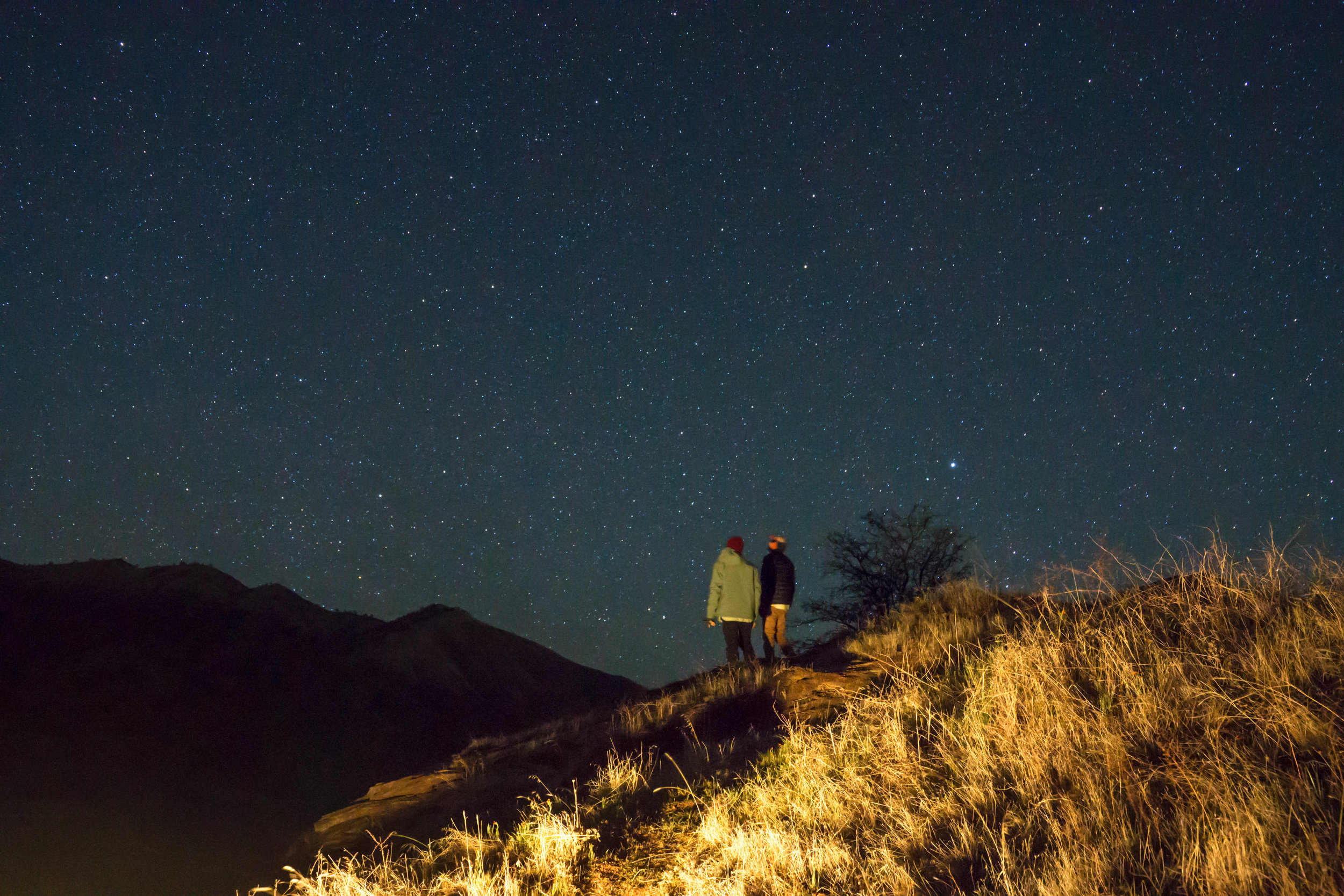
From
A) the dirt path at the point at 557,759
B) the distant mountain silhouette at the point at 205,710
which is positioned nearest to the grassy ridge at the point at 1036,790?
the dirt path at the point at 557,759

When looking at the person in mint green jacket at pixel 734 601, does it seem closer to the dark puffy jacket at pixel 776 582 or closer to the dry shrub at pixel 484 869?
the dark puffy jacket at pixel 776 582

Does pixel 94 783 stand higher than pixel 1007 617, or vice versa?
pixel 1007 617

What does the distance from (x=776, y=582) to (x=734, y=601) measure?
86cm

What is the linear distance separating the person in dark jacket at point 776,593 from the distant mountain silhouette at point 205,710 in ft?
8.39

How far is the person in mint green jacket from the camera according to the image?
35.9 feet

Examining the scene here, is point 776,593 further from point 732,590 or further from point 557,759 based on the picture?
point 557,759

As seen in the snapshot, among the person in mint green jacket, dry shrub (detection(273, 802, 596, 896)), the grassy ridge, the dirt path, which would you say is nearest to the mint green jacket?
the person in mint green jacket

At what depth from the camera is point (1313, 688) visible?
11.5 ft

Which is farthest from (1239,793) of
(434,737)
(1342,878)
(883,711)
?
(434,737)

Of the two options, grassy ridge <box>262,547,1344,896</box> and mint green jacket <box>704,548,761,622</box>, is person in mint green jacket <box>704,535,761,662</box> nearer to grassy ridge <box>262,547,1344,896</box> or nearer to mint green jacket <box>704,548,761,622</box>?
mint green jacket <box>704,548,761,622</box>

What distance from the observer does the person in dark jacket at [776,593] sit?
11406 millimetres

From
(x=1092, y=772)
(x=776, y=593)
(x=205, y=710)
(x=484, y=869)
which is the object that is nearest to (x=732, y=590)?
(x=776, y=593)

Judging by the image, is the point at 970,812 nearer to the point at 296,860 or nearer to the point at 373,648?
the point at 296,860

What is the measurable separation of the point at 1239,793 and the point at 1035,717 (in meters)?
1.23
